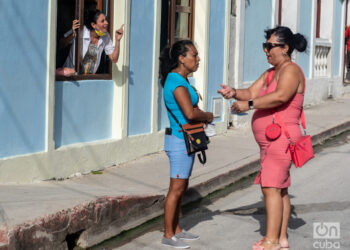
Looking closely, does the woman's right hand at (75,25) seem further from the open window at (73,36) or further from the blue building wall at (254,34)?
the blue building wall at (254,34)

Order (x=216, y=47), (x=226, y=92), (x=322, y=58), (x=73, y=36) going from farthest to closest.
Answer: (x=322, y=58) < (x=216, y=47) < (x=73, y=36) < (x=226, y=92)

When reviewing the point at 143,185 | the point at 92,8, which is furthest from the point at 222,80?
the point at 143,185

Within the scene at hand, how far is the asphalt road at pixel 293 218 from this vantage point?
6039 millimetres

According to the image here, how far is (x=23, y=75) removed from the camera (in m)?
7.37

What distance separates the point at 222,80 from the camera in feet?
41.2

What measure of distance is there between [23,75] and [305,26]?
11428 millimetres

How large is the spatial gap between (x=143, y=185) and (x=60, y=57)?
6.48ft

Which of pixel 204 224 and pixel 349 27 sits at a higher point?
pixel 349 27

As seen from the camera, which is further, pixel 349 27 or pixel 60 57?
pixel 349 27

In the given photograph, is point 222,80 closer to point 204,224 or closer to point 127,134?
point 127,134

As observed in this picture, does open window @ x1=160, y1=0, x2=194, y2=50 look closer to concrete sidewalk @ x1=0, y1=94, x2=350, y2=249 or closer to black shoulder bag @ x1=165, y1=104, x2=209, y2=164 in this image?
concrete sidewalk @ x1=0, y1=94, x2=350, y2=249

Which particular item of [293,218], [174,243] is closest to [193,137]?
[174,243]

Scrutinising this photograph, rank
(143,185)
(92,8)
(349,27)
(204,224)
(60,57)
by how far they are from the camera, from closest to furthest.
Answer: (204,224)
(143,185)
(60,57)
(92,8)
(349,27)

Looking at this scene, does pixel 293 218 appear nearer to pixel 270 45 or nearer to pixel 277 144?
pixel 277 144
